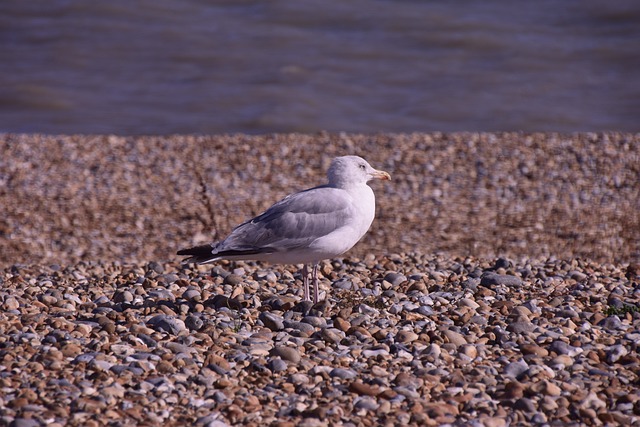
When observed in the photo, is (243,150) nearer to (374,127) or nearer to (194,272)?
(374,127)

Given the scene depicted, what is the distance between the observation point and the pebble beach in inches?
163

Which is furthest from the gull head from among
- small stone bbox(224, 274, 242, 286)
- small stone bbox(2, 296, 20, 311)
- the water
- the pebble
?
the water

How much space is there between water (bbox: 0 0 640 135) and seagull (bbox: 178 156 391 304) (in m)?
8.46

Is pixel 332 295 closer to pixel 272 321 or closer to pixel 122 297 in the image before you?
pixel 272 321

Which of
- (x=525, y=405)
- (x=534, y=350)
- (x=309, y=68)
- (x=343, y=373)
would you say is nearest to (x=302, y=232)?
(x=343, y=373)

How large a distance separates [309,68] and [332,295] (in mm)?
11023

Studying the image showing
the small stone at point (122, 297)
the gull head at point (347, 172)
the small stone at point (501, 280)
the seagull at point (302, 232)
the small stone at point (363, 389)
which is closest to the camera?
the small stone at point (363, 389)

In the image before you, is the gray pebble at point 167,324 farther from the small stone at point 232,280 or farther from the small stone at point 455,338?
the small stone at point 455,338

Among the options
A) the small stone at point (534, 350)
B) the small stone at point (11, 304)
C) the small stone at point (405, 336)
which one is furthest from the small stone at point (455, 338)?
the small stone at point (11, 304)

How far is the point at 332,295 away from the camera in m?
5.89

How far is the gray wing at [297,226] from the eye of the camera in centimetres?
534

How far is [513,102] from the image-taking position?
48.8 ft

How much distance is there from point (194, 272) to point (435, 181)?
13.6 ft

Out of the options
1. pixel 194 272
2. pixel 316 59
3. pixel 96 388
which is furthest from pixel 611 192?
pixel 316 59
